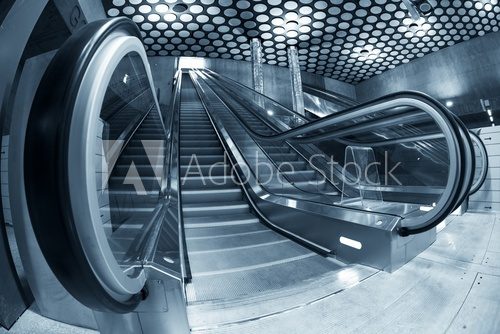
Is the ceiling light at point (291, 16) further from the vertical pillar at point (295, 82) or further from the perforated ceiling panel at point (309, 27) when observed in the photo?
the vertical pillar at point (295, 82)

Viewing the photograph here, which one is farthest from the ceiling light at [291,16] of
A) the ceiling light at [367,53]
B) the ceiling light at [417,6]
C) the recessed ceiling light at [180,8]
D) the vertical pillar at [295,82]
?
the ceiling light at [367,53]

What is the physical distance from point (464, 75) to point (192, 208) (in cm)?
1166

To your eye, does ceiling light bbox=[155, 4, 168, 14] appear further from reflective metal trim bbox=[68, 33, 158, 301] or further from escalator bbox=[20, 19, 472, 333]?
reflective metal trim bbox=[68, 33, 158, 301]

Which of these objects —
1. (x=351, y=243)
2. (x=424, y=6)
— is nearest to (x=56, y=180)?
(x=351, y=243)

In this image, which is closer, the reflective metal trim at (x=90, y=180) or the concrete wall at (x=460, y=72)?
the reflective metal trim at (x=90, y=180)

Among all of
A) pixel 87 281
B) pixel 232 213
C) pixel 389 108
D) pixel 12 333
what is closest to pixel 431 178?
pixel 389 108

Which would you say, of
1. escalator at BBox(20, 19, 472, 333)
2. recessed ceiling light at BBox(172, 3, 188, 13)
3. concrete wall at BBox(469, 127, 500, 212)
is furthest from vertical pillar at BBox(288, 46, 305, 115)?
concrete wall at BBox(469, 127, 500, 212)

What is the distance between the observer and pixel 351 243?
1766 mm

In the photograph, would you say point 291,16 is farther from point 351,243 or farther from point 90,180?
point 90,180

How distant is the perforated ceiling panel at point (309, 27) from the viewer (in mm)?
6992

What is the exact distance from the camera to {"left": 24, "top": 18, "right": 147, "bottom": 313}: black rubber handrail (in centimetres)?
60

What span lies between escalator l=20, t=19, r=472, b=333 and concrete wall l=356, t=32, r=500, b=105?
344 inches

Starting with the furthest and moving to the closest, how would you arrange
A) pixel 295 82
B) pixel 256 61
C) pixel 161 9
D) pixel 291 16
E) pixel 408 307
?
pixel 295 82, pixel 256 61, pixel 291 16, pixel 161 9, pixel 408 307

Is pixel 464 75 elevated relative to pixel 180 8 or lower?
lower
